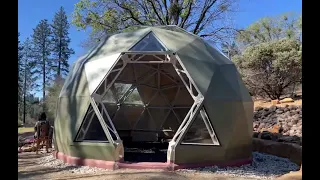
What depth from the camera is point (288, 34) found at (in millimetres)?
44438

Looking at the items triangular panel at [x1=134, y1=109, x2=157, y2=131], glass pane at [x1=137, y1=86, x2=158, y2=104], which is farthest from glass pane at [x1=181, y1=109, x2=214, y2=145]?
glass pane at [x1=137, y1=86, x2=158, y2=104]

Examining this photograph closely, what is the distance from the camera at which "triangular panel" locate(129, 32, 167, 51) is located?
11047mm

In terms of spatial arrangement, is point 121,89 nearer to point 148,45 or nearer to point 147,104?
point 147,104

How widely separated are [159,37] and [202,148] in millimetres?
4034

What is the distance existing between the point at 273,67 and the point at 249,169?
1703 centimetres

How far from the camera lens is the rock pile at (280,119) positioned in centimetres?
1820

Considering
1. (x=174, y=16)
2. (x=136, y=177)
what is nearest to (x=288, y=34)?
(x=174, y=16)

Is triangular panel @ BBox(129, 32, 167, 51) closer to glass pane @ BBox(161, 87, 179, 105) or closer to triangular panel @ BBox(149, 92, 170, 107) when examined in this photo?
glass pane @ BBox(161, 87, 179, 105)

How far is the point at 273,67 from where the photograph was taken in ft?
84.9

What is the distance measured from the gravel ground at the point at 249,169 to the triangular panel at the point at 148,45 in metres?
3.98

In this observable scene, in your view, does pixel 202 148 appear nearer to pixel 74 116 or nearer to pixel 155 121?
pixel 74 116

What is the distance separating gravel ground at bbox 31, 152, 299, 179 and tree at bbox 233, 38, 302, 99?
1408 cm

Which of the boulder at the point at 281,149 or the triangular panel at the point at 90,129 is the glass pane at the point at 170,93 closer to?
the boulder at the point at 281,149
